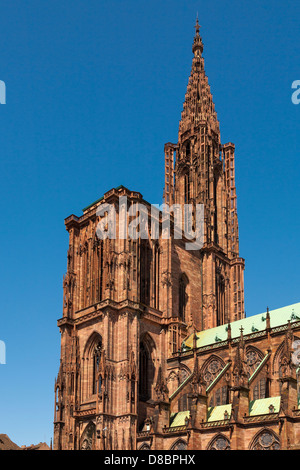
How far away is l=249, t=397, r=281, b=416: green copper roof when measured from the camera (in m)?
44.5

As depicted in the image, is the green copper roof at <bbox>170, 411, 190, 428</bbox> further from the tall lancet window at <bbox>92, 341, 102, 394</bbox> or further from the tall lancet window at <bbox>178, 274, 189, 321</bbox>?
the tall lancet window at <bbox>178, 274, 189, 321</bbox>

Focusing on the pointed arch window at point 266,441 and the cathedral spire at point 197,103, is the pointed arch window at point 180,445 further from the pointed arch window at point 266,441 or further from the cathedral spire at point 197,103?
the cathedral spire at point 197,103

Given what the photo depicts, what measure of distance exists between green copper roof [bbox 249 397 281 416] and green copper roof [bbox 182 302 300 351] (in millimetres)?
10410

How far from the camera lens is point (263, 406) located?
1791 inches

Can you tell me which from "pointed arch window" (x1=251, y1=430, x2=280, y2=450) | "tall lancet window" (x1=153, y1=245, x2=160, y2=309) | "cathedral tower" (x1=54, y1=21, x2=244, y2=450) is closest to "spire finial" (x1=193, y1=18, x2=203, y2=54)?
"cathedral tower" (x1=54, y1=21, x2=244, y2=450)

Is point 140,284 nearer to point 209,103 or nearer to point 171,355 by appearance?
point 171,355

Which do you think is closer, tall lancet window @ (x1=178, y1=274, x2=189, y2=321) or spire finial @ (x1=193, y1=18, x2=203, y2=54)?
tall lancet window @ (x1=178, y1=274, x2=189, y2=321)

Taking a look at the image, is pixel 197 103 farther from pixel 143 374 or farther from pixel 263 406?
pixel 263 406

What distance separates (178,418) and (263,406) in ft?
28.9

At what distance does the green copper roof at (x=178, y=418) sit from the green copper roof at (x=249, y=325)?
946 centimetres

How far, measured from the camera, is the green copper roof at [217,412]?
4747 centimetres

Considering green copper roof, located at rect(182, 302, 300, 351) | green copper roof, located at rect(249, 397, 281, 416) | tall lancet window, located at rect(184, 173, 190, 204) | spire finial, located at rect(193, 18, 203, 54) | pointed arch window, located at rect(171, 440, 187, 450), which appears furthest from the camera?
spire finial, located at rect(193, 18, 203, 54)

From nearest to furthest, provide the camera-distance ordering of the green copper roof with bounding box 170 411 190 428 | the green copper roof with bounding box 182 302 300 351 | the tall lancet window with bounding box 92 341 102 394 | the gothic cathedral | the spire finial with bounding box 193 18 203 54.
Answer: the gothic cathedral
the green copper roof with bounding box 170 411 190 428
the green copper roof with bounding box 182 302 300 351
the tall lancet window with bounding box 92 341 102 394
the spire finial with bounding box 193 18 203 54
